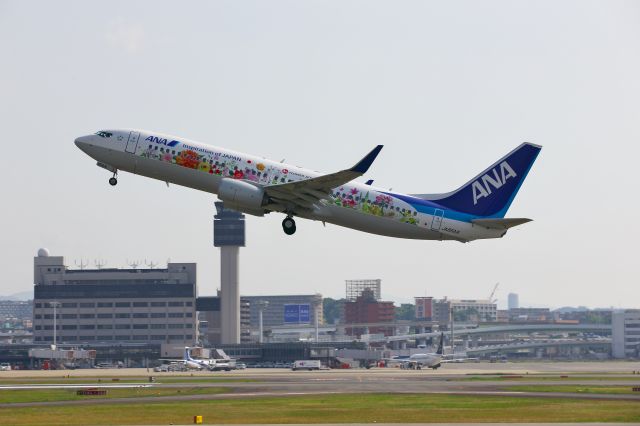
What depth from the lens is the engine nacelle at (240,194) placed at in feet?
261

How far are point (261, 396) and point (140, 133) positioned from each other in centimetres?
2587

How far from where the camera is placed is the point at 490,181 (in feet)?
277

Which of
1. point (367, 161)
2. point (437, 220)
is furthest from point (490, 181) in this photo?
point (367, 161)

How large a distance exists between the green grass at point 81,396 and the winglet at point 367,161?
32559 mm

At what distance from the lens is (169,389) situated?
341 feet

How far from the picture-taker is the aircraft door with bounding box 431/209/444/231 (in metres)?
82.4

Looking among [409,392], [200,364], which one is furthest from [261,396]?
[200,364]

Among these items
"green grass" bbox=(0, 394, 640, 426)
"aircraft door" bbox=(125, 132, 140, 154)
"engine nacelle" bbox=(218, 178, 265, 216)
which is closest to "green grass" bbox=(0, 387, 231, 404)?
"green grass" bbox=(0, 394, 640, 426)

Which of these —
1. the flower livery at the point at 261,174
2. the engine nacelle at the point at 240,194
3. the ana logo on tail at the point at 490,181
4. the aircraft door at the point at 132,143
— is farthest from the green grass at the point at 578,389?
the aircraft door at the point at 132,143

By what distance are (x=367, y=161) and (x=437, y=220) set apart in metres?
10.5

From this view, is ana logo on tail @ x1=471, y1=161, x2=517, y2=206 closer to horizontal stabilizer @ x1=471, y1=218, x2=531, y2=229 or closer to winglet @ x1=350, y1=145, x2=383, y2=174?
horizontal stabilizer @ x1=471, y1=218, x2=531, y2=229

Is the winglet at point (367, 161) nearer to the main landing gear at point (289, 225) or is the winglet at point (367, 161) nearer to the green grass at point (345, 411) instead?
the main landing gear at point (289, 225)

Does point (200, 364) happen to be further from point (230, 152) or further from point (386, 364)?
point (230, 152)

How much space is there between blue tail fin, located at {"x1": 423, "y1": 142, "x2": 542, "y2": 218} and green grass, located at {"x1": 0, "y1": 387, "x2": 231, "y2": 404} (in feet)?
102
